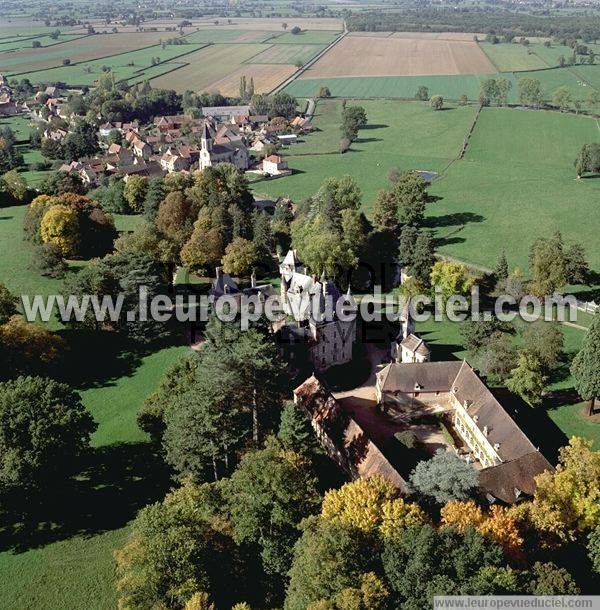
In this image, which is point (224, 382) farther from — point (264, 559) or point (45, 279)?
point (45, 279)

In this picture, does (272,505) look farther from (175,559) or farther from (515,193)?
(515,193)

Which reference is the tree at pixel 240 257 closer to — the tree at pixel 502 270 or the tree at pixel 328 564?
the tree at pixel 502 270

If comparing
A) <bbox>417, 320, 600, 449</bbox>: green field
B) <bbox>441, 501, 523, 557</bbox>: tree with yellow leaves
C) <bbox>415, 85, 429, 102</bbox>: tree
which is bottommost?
<bbox>417, 320, 600, 449</bbox>: green field

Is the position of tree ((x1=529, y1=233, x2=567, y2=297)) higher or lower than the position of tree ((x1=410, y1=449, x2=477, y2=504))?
higher

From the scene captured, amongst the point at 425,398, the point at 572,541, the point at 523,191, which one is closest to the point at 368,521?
the point at 572,541

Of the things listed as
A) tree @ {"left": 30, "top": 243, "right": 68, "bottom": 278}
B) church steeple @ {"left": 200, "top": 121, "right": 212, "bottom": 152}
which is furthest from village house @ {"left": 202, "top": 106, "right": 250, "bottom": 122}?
tree @ {"left": 30, "top": 243, "right": 68, "bottom": 278}

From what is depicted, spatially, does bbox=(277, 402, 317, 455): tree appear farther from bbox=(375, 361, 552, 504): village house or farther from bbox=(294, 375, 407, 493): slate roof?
bbox=(375, 361, 552, 504): village house
